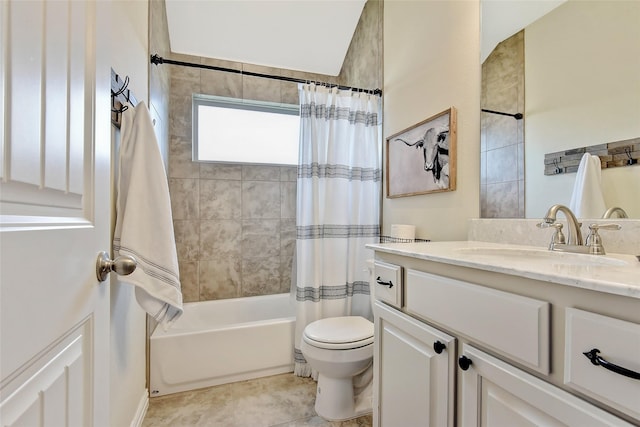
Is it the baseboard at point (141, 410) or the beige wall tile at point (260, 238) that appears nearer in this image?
the baseboard at point (141, 410)

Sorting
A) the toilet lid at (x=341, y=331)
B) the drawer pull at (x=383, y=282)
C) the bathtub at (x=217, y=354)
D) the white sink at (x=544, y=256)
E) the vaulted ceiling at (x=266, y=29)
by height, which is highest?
the vaulted ceiling at (x=266, y=29)

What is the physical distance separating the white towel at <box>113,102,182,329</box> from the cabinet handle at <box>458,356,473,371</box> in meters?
1.06

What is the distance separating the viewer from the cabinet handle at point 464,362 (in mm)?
792

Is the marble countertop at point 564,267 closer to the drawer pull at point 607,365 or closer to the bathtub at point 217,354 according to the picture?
the drawer pull at point 607,365

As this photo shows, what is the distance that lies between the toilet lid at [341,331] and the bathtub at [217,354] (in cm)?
40

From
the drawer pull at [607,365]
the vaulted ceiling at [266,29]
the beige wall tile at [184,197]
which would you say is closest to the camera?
the drawer pull at [607,365]

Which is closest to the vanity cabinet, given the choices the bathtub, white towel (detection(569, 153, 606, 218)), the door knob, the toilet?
the toilet

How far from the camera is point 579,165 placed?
1.08 meters

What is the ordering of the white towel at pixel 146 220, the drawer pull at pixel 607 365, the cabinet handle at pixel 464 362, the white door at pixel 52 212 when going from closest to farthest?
the white door at pixel 52 212 < the drawer pull at pixel 607 365 < the cabinet handle at pixel 464 362 < the white towel at pixel 146 220

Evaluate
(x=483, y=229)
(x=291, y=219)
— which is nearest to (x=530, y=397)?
(x=483, y=229)

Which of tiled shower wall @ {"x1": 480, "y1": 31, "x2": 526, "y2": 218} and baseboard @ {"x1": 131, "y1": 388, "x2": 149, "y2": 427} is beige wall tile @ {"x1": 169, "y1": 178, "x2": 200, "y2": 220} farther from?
tiled shower wall @ {"x1": 480, "y1": 31, "x2": 526, "y2": 218}

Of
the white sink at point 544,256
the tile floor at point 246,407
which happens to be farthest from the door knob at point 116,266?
the tile floor at point 246,407

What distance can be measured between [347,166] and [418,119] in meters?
0.55

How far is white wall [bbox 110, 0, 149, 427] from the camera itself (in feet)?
3.84
